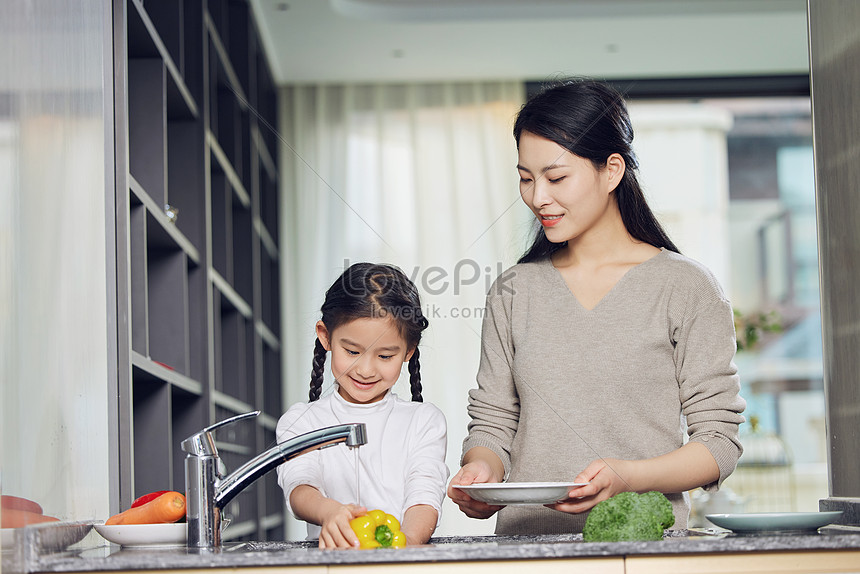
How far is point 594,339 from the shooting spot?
1646 mm

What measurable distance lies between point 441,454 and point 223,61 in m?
2.21

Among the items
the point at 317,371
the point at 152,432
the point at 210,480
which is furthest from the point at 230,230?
the point at 210,480

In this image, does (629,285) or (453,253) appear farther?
(453,253)

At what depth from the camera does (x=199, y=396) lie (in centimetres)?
280

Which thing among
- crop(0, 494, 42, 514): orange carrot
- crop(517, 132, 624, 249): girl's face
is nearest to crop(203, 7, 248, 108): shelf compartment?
crop(517, 132, 624, 249): girl's face

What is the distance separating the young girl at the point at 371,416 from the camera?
58.1 inches

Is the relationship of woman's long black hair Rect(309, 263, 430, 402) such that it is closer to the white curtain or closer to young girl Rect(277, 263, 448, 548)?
young girl Rect(277, 263, 448, 548)

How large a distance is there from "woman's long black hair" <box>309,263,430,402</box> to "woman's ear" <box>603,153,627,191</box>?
39 centimetres

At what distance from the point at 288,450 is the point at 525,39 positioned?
3.33 meters

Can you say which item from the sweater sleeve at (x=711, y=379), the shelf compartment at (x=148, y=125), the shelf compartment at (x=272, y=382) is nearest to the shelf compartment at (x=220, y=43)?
the shelf compartment at (x=148, y=125)

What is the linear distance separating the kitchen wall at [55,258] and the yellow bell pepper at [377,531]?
41 cm

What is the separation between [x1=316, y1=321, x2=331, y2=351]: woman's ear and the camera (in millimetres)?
1601

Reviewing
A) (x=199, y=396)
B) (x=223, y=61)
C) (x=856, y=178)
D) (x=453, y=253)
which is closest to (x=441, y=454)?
(x=856, y=178)

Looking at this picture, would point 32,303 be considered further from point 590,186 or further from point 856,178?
point 856,178
